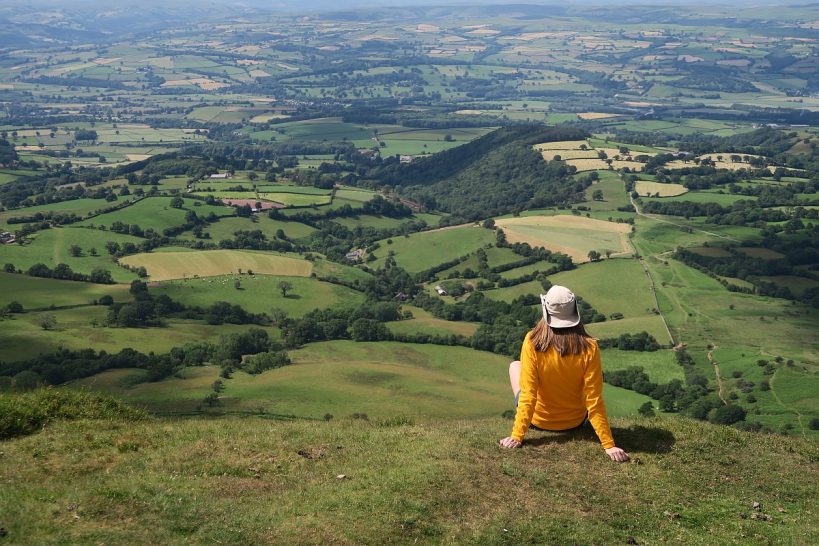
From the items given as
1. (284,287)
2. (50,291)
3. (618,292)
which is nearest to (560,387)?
(618,292)

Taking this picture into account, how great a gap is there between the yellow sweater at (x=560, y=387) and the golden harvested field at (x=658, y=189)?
16928 centimetres

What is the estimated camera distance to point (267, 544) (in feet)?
46.2

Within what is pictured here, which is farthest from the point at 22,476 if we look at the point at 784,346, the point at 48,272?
the point at 48,272

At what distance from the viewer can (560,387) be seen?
1770cm

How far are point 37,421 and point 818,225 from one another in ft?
508

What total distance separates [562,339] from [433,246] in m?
143

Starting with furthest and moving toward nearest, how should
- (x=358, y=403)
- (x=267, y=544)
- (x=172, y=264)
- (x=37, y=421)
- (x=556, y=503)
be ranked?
1. (x=172, y=264)
2. (x=358, y=403)
3. (x=37, y=421)
4. (x=556, y=503)
5. (x=267, y=544)

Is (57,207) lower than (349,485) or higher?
lower

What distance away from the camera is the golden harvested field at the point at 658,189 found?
178m

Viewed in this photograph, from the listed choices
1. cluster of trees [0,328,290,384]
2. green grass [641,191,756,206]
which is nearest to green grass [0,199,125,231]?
cluster of trees [0,328,290,384]

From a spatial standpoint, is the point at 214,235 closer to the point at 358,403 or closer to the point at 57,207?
the point at 57,207

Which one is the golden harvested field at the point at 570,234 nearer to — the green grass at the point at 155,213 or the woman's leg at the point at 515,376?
the green grass at the point at 155,213

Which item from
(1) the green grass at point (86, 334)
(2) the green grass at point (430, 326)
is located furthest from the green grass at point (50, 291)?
(2) the green grass at point (430, 326)

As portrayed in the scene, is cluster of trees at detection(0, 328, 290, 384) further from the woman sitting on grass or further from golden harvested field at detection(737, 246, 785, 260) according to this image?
golden harvested field at detection(737, 246, 785, 260)
